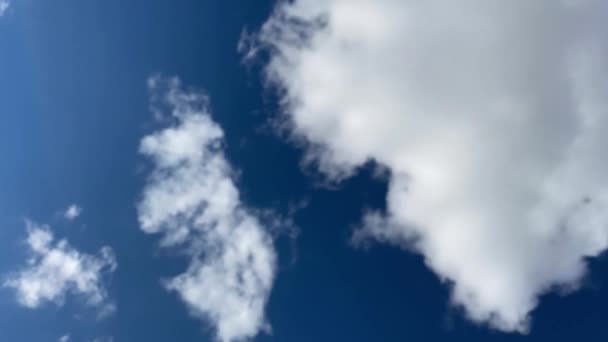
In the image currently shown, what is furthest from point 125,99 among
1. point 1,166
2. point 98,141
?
point 1,166

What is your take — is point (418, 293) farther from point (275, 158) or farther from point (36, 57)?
point (36, 57)

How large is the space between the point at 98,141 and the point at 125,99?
14030 mm

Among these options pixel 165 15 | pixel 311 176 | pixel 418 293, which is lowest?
pixel 418 293

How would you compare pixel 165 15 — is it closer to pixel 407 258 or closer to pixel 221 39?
pixel 221 39

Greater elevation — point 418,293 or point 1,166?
point 1,166

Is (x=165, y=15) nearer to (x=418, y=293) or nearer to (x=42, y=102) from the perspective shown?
(x=42, y=102)

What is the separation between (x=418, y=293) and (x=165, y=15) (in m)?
103

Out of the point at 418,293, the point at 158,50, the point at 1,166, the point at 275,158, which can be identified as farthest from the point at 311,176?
the point at 1,166

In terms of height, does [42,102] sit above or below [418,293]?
above

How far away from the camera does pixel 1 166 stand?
492ft

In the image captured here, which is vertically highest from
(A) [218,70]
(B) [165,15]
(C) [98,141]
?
(B) [165,15]

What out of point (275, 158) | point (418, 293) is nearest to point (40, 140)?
point (275, 158)

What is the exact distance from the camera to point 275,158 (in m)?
155

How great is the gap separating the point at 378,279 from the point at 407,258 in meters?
9.99
